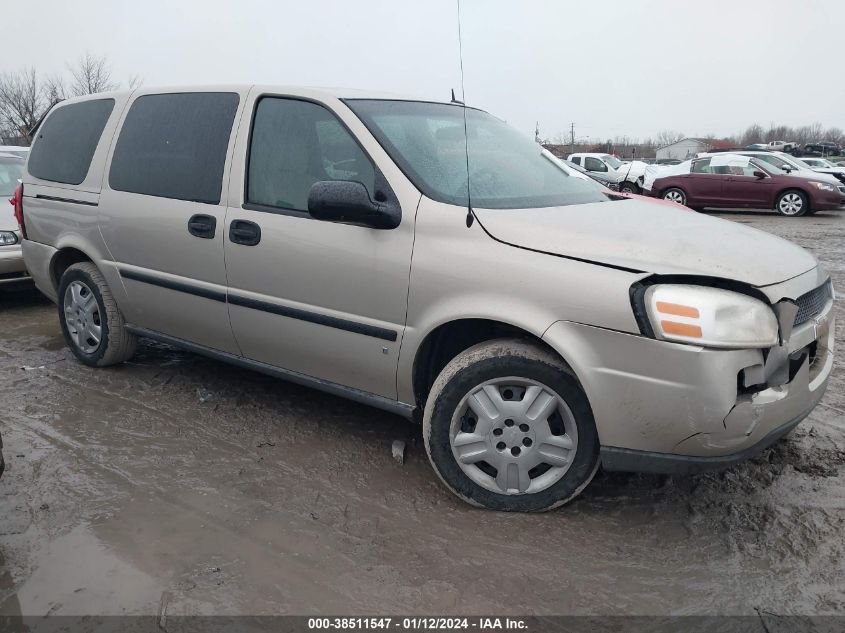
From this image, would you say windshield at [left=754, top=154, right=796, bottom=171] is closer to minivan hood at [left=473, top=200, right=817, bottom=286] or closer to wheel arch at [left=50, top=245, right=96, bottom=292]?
minivan hood at [left=473, top=200, right=817, bottom=286]

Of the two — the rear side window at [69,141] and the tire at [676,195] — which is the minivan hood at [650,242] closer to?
the rear side window at [69,141]

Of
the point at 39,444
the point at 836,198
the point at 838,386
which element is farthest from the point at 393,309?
the point at 836,198

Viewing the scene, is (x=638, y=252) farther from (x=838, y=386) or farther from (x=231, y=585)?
(x=838, y=386)

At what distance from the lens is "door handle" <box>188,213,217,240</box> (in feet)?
11.3

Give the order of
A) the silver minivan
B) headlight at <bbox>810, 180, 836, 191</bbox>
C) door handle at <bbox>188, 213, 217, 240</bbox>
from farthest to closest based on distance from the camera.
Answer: headlight at <bbox>810, 180, 836, 191</bbox>, door handle at <bbox>188, 213, 217, 240</bbox>, the silver minivan

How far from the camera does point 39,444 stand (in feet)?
11.1

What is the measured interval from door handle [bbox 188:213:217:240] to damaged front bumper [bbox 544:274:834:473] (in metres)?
1.89

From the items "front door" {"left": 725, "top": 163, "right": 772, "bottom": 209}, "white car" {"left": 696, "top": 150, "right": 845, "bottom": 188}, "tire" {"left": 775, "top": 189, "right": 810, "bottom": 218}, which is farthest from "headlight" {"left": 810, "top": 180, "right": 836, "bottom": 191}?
"front door" {"left": 725, "top": 163, "right": 772, "bottom": 209}

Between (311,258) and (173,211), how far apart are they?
41.2 inches

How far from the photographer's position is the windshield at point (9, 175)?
6.85 meters

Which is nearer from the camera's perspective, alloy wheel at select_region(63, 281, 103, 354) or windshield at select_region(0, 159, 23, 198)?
alloy wheel at select_region(63, 281, 103, 354)

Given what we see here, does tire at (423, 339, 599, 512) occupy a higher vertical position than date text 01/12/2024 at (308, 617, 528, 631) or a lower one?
higher

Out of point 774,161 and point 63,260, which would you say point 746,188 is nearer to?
point 774,161

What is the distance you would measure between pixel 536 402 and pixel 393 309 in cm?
73
